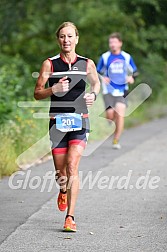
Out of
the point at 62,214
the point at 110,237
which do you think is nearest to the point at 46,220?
the point at 62,214

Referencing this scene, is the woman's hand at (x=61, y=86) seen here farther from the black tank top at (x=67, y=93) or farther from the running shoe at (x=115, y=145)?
the running shoe at (x=115, y=145)

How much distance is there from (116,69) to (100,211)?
701 centimetres

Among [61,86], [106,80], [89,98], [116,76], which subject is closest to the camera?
[61,86]

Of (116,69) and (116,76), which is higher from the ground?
(116,69)

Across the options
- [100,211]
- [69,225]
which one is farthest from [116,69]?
[69,225]

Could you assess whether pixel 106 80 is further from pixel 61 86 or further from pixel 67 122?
pixel 61 86

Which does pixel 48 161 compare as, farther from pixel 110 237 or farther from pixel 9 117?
pixel 110 237

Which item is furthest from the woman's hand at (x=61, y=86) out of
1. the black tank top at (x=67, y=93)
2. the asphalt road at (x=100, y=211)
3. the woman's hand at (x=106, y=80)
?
the woman's hand at (x=106, y=80)

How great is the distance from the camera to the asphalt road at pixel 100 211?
7.59m

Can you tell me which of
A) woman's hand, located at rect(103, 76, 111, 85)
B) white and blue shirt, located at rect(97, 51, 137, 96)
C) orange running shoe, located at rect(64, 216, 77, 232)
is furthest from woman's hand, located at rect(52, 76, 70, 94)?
white and blue shirt, located at rect(97, 51, 137, 96)

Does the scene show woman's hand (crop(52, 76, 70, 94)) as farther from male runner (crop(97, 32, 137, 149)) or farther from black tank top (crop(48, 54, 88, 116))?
male runner (crop(97, 32, 137, 149))

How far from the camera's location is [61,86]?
320 inches

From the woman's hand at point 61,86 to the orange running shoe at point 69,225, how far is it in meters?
1.18

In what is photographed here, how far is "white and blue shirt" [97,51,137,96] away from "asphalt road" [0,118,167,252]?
1930 mm
